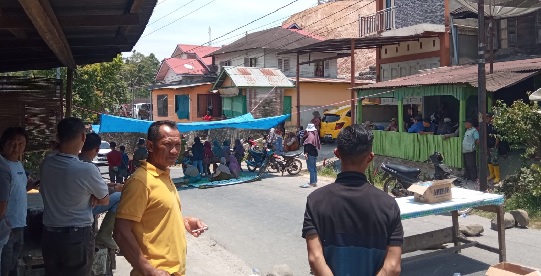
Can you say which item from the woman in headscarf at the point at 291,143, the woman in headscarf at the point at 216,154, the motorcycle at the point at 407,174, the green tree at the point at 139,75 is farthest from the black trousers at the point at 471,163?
the green tree at the point at 139,75

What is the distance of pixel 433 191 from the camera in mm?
6105

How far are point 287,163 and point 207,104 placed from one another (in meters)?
17.1

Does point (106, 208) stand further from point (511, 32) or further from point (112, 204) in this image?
point (511, 32)

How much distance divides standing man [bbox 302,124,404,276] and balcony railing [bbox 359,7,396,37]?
2089 cm

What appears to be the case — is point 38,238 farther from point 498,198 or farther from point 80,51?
point 498,198

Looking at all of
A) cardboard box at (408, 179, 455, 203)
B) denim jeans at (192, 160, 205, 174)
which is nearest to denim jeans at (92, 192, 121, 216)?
cardboard box at (408, 179, 455, 203)

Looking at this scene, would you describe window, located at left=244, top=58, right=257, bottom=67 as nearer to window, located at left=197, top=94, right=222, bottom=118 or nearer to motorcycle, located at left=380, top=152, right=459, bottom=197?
window, located at left=197, top=94, right=222, bottom=118

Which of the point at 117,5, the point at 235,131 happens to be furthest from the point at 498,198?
the point at 235,131

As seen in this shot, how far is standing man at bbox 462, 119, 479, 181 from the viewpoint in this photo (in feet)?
43.3

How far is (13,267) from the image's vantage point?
4672mm

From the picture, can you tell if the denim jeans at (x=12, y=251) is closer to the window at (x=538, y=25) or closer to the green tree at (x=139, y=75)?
the window at (x=538, y=25)

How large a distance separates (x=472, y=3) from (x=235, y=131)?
1227 cm

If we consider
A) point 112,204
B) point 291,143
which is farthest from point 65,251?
point 291,143

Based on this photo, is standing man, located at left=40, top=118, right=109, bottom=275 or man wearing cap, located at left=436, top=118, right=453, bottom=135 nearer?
standing man, located at left=40, top=118, right=109, bottom=275
